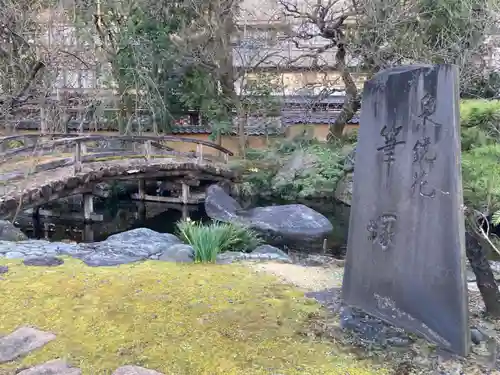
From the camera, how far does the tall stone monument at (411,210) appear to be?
3.38 metres

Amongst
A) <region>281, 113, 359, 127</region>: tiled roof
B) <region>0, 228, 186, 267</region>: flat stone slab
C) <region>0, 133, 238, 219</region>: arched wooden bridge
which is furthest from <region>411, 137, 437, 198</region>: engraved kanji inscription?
<region>281, 113, 359, 127</region>: tiled roof

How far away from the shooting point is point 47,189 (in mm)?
10078

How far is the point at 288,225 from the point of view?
36.4ft

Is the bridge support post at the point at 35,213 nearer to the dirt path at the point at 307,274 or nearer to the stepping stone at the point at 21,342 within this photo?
the dirt path at the point at 307,274

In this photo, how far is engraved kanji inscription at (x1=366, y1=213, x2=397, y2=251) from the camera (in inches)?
153

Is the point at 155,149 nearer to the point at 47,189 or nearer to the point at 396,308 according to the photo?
the point at 47,189

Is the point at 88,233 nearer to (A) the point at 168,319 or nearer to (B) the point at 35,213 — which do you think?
(B) the point at 35,213

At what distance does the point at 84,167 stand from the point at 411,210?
958cm

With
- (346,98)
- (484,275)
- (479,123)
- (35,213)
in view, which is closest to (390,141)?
(484,275)

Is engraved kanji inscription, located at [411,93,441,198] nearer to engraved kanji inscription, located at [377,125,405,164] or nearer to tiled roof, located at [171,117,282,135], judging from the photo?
engraved kanji inscription, located at [377,125,405,164]

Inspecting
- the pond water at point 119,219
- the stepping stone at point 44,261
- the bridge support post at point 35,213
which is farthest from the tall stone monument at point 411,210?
the bridge support post at point 35,213

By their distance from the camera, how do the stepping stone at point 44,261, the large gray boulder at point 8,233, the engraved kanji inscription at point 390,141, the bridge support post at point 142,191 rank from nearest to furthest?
1. the engraved kanji inscription at point 390,141
2. the stepping stone at point 44,261
3. the large gray boulder at point 8,233
4. the bridge support post at point 142,191

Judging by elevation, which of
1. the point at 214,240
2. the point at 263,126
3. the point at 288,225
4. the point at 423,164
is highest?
the point at 263,126

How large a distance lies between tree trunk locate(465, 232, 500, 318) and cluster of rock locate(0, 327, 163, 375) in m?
2.68
